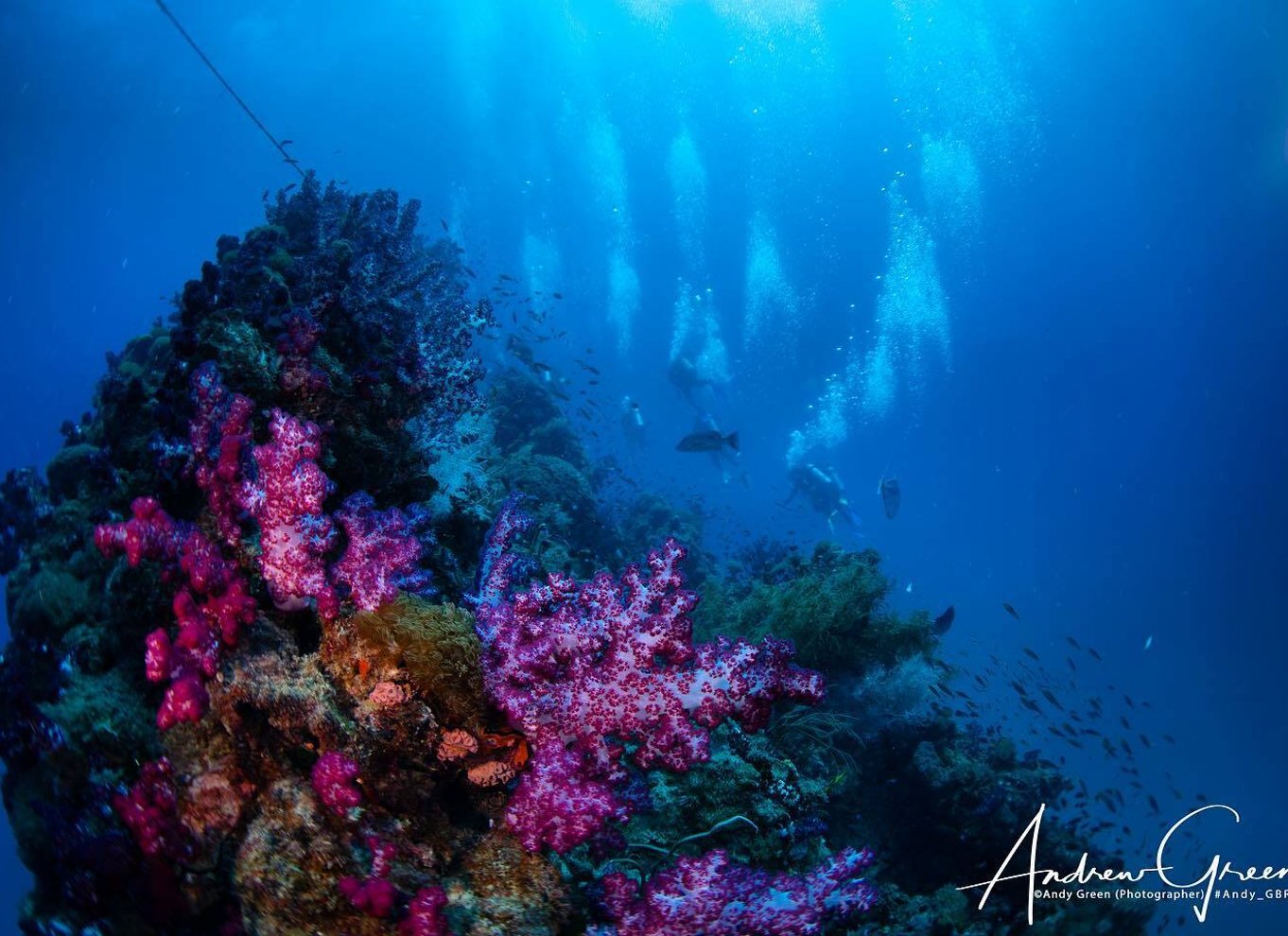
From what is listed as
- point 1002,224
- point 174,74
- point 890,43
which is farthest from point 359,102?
point 1002,224

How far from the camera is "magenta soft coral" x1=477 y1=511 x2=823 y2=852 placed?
2809mm

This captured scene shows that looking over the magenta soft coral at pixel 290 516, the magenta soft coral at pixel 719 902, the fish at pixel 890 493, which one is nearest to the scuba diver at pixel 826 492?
the fish at pixel 890 493

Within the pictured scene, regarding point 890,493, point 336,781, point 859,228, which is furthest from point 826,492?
point 859,228

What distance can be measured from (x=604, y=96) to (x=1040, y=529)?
8771cm

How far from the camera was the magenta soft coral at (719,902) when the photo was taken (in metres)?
2.41

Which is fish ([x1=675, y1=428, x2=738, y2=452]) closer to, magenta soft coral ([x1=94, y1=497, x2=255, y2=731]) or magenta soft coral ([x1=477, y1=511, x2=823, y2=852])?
magenta soft coral ([x1=477, y1=511, x2=823, y2=852])

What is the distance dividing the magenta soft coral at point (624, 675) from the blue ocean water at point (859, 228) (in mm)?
25109

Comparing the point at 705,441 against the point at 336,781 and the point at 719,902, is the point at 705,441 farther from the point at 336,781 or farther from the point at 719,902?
the point at 336,781

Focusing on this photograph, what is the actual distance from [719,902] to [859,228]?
69.8 metres

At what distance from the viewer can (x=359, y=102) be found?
157ft

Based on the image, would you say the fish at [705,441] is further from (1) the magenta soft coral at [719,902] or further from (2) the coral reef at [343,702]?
(1) the magenta soft coral at [719,902]

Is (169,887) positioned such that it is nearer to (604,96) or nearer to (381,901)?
(381,901)

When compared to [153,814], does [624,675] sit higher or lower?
higher

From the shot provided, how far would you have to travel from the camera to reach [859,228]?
63.2 m
